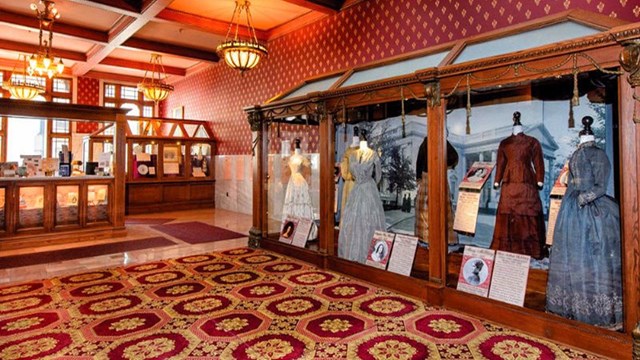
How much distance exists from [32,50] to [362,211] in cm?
1071

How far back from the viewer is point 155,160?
10070 millimetres

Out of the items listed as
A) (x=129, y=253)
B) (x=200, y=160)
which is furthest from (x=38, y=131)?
(x=129, y=253)

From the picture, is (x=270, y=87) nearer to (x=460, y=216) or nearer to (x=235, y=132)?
(x=235, y=132)

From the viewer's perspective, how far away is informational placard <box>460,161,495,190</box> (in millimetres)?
3987

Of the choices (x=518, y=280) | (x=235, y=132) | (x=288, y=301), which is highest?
(x=235, y=132)

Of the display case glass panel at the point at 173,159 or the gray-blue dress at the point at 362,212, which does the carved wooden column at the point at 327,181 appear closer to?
the gray-blue dress at the point at 362,212

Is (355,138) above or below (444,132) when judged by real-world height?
above

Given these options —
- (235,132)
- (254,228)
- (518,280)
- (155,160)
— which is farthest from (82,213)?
(518,280)

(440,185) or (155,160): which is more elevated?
(155,160)

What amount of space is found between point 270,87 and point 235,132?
1.88m

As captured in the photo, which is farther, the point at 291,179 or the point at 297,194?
the point at 291,179

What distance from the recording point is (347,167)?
4.68 meters

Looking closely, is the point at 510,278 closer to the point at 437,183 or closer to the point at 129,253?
the point at 437,183

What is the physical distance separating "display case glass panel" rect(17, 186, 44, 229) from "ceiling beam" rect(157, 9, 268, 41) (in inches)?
155
